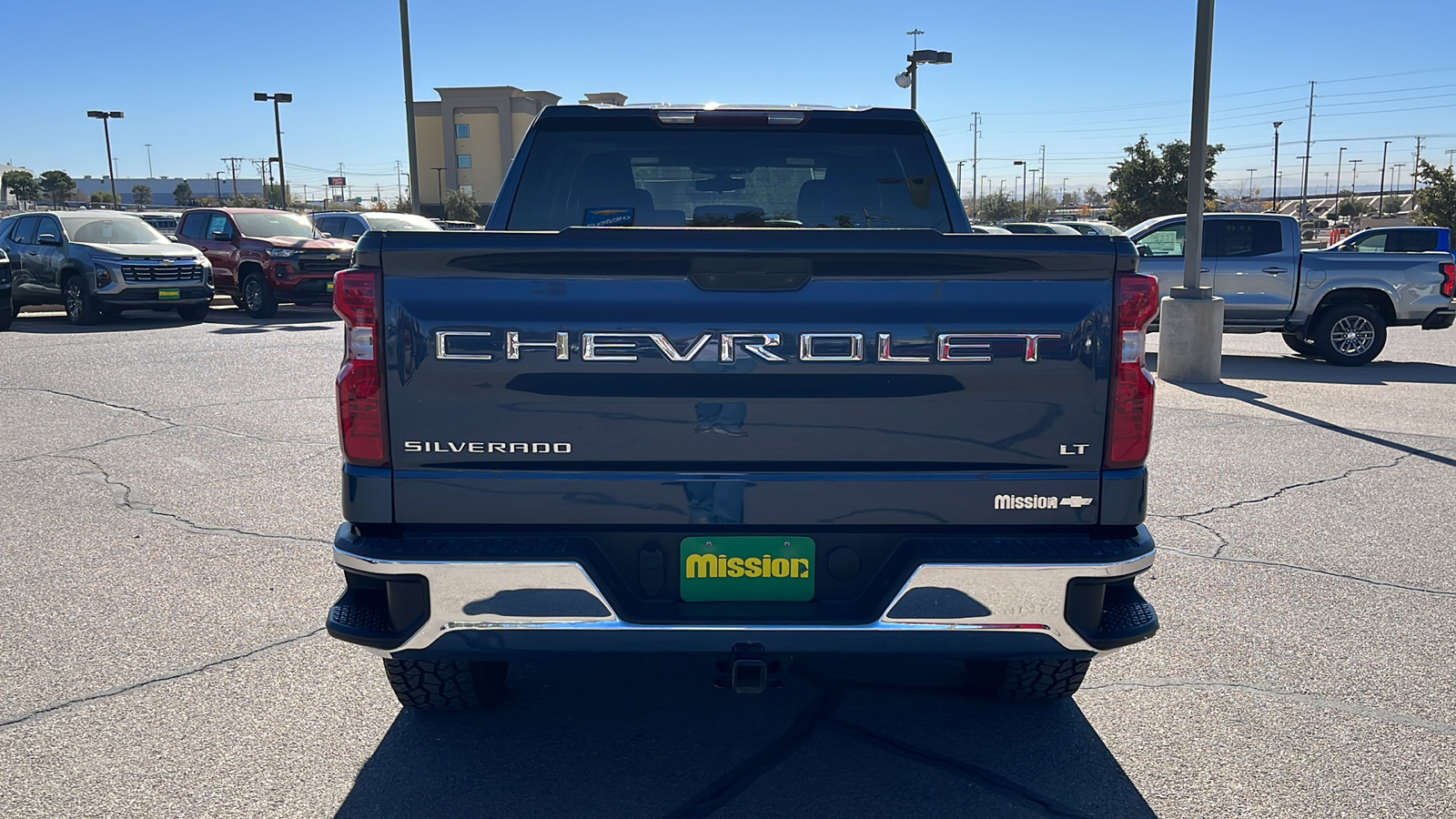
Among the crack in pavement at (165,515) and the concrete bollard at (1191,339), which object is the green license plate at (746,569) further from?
the concrete bollard at (1191,339)

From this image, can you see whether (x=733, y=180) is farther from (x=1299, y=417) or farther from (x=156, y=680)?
(x=1299, y=417)

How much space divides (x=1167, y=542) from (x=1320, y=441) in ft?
11.5

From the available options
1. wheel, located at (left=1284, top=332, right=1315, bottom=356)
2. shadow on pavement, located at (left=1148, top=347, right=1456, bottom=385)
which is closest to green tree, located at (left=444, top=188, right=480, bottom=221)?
wheel, located at (left=1284, top=332, right=1315, bottom=356)

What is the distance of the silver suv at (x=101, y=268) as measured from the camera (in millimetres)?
17516

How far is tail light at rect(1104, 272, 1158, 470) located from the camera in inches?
115

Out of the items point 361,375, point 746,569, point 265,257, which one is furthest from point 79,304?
point 746,569

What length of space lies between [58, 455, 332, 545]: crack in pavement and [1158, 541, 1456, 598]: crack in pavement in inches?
171

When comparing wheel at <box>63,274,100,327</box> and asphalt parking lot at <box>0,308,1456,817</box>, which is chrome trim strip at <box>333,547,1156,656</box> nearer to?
asphalt parking lot at <box>0,308,1456,817</box>

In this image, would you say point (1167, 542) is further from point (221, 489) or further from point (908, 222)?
point (221, 489)

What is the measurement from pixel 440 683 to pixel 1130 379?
2254mm

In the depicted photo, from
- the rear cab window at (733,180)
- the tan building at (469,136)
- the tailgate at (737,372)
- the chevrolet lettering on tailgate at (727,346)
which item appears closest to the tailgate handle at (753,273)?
the tailgate at (737,372)

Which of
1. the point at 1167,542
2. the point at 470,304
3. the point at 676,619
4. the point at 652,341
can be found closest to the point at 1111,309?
the point at 652,341

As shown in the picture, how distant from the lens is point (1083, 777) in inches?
134

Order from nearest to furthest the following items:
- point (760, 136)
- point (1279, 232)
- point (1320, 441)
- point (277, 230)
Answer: point (760, 136)
point (1320, 441)
point (1279, 232)
point (277, 230)
